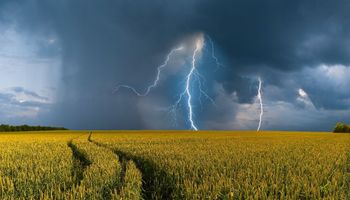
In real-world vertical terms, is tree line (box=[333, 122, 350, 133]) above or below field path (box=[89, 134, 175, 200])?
above

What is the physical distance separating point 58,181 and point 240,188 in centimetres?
581

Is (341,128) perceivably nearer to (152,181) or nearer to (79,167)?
(79,167)

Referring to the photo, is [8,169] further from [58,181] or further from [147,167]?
[147,167]

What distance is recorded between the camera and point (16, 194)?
973 cm

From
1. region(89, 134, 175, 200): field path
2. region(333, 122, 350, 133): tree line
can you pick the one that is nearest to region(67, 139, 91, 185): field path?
region(89, 134, 175, 200): field path

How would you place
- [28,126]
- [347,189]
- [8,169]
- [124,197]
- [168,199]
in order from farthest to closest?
[28,126] < [8,169] < [168,199] < [347,189] < [124,197]

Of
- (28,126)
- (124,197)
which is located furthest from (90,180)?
(28,126)

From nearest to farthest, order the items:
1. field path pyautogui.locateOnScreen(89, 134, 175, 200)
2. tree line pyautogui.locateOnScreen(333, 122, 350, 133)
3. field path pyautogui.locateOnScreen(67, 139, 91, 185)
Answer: field path pyautogui.locateOnScreen(89, 134, 175, 200) < field path pyautogui.locateOnScreen(67, 139, 91, 185) < tree line pyautogui.locateOnScreen(333, 122, 350, 133)

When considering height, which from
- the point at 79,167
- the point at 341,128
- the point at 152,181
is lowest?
the point at 152,181

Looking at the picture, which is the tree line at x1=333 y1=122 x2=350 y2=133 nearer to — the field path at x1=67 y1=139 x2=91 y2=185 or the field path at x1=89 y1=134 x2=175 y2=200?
the field path at x1=67 y1=139 x2=91 y2=185

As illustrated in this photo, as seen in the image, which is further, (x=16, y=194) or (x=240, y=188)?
(x=16, y=194)

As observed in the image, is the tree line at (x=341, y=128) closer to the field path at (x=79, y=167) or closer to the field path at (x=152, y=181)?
the field path at (x=79, y=167)

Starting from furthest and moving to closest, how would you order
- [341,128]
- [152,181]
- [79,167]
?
1. [341,128]
2. [79,167]
3. [152,181]

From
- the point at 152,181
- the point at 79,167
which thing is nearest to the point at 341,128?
the point at 79,167
